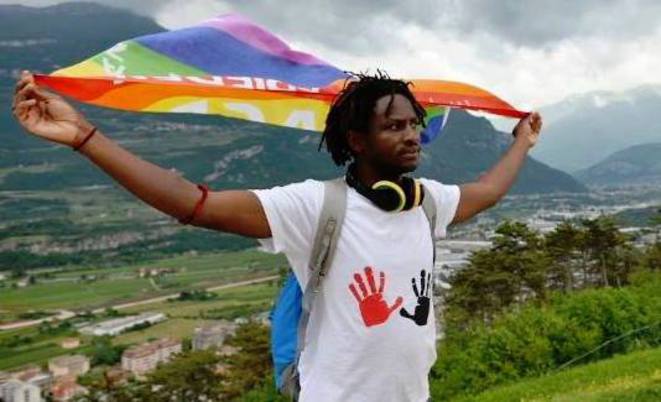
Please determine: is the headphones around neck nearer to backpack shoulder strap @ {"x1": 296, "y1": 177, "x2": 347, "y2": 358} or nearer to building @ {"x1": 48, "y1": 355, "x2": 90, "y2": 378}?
backpack shoulder strap @ {"x1": 296, "y1": 177, "x2": 347, "y2": 358}

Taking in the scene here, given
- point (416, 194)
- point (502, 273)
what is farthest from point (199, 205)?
point (502, 273)

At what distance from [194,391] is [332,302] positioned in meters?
30.2

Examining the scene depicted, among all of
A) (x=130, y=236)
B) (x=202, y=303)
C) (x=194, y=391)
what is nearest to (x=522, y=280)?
(x=194, y=391)

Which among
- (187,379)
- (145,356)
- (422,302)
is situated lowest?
(145,356)

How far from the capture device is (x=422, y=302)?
1.95 m

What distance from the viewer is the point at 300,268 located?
1.88 metres

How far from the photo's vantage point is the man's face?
6.24ft

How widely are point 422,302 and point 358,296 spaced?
8.0 inches

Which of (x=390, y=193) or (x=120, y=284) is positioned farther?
(x=120, y=284)

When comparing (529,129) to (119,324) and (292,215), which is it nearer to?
(292,215)

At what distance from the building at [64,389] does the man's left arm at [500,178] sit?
42.4m

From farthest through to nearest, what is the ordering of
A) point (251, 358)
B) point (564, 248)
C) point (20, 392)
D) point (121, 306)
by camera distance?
1. point (121, 306)
2. point (20, 392)
3. point (564, 248)
4. point (251, 358)

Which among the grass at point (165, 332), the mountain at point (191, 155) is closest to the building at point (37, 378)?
the grass at point (165, 332)

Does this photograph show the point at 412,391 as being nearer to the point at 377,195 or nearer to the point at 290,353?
the point at 290,353
